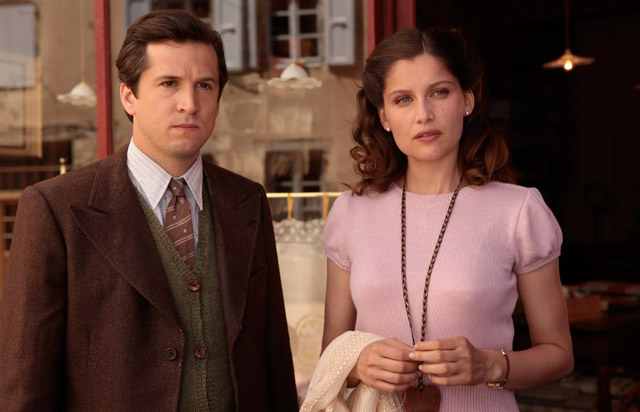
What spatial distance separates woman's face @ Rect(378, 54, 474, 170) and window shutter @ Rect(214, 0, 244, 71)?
1.42 meters

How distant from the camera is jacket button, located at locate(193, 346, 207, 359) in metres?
1.70

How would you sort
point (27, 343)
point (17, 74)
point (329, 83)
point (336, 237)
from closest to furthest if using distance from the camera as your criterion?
point (27, 343) < point (336, 237) < point (329, 83) < point (17, 74)

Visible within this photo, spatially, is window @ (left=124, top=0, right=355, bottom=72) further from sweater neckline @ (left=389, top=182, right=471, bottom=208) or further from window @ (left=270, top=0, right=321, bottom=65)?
sweater neckline @ (left=389, top=182, right=471, bottom=208)

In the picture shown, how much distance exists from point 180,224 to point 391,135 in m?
0.77

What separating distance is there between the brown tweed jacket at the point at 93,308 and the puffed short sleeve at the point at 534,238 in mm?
792

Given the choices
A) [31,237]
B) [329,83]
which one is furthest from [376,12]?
[31,237]

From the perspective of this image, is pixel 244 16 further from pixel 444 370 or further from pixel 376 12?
pixel 444 370

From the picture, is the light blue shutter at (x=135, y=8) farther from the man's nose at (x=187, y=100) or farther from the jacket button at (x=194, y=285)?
the jacket button at (x=194, y=285)

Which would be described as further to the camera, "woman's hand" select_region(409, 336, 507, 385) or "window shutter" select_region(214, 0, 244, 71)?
"window shutter" select_region(214, 0, 244, 71)

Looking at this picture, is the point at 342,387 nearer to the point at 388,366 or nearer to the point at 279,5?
the point at 388,366

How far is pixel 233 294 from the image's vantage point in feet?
5.78

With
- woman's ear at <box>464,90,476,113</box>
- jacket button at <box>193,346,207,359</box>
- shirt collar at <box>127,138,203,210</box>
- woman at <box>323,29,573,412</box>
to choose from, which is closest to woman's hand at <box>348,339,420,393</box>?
woman at <box>323,29,573,412</box>

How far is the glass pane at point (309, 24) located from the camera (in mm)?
3059

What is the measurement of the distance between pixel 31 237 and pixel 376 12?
1744 mm
